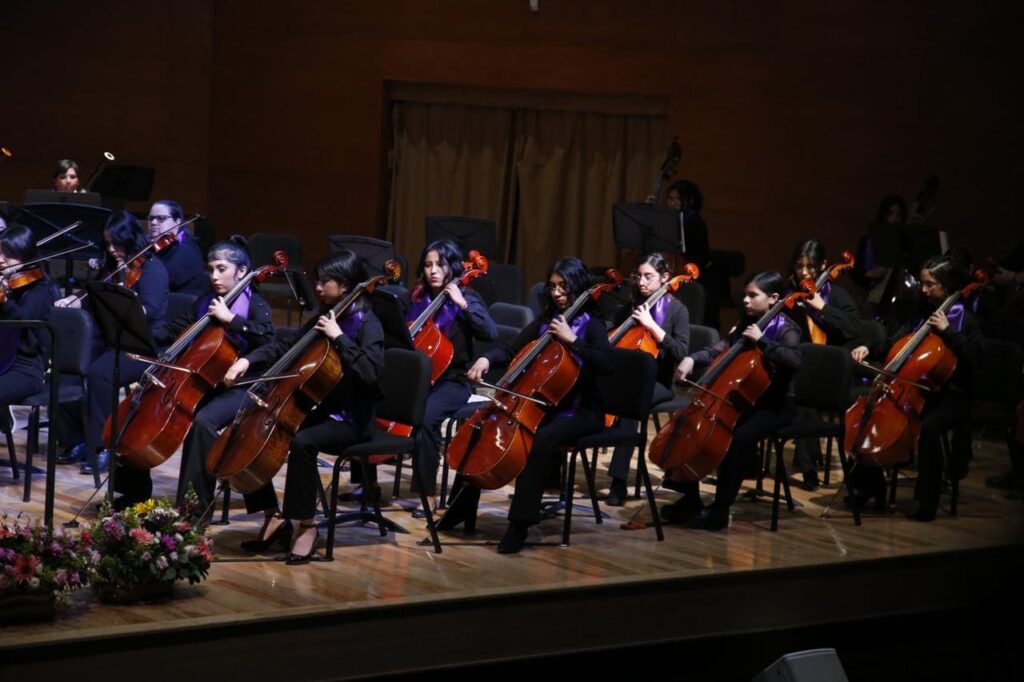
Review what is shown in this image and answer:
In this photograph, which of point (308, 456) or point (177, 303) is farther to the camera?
point (177, 303)

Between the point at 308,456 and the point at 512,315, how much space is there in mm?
2032

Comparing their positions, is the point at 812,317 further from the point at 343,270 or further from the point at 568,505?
the point at 343,270

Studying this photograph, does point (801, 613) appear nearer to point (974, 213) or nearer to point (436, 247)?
point (436, 247)

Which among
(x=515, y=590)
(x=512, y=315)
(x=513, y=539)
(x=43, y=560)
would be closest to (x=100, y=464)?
(x=43, y=560)

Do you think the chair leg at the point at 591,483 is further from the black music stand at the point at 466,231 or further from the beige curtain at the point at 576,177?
the beige curtain at the point at 576,177

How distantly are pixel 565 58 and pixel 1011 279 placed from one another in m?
3.62

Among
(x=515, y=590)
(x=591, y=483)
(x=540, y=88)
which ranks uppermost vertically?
(x=540, y=88)

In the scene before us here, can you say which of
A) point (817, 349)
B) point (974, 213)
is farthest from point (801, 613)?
point (974, 213)

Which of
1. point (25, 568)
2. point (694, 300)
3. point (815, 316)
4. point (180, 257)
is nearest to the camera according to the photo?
point (25, 568)

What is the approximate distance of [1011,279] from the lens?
7.39 metres

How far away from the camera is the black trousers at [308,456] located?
458 centimetres

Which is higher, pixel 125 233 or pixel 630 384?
pixel 125 233

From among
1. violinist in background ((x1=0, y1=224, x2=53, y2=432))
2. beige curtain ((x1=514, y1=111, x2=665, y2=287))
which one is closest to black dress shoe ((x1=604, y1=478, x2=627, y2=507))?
violinist in background ((x1=0, y1=224, x2=53, y2=432))

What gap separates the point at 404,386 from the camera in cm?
484
